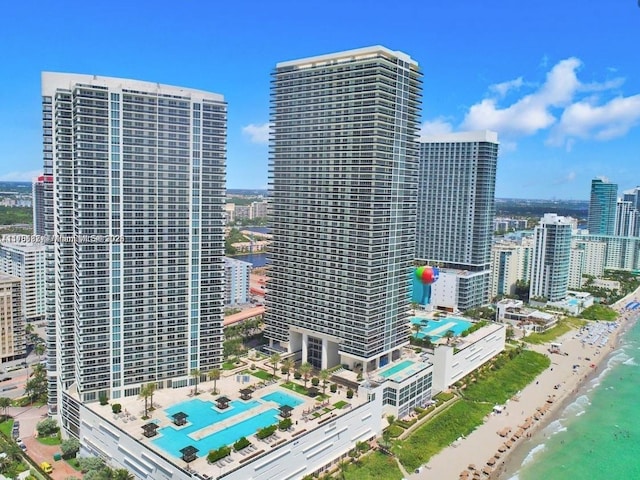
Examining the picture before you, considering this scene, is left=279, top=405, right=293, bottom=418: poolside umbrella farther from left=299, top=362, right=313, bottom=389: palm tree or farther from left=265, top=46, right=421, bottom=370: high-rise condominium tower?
left=265, top=46, right=421, bottom=370: high-rise condominium tower

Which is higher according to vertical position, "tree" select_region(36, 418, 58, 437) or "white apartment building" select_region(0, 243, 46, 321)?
"white apartment building" select_region(0, 243, 46, 321)

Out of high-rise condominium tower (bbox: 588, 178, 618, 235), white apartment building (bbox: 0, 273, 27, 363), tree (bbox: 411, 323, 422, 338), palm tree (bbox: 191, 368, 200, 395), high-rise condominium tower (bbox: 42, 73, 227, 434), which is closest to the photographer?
high-rise condominium tower (bbox: 42, 73, 227, 434)

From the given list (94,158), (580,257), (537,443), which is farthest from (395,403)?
(580,257)

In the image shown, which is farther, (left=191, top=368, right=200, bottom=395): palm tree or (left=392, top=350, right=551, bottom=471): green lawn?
(left=191, top=368, right=200, bottom=395): palm tree

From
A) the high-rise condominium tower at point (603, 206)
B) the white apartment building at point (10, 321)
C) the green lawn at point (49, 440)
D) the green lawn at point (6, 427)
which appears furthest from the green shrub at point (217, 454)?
the high-rise condominium tower at point (603, 206)

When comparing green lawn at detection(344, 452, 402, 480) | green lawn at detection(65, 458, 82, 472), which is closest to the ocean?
green lawn at detection(344, 452, 402, 480)

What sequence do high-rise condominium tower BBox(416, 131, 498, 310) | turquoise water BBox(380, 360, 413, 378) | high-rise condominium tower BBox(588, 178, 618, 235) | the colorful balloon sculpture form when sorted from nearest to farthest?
turquoise water BBox(380, 360, 413, 378) < the colorful balloon sculpture < high-rise condominium tower BBox(416, 131, 498, 310) < high-rise condominium tower BBox(588, 178, 618, 235)

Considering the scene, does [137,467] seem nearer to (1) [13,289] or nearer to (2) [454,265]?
(1) [13,289]

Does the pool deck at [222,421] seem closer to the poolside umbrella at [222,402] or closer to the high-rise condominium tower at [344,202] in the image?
the poolside umbrella at [222,402]
